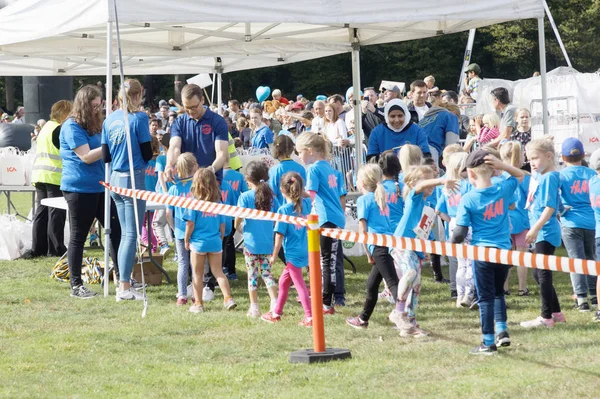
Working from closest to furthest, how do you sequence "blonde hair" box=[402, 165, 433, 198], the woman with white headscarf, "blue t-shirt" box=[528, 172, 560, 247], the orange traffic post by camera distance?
the orange traffic post < "blonde hair" box=[402, 165, 433, 198] < "blue t-shirt" box=[528, 172, 560, 247] < the woman with white headscarf

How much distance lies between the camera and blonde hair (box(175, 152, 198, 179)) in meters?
8.80

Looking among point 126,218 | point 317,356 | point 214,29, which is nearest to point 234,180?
point 126,218

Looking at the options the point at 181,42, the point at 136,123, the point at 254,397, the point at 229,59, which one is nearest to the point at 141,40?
the point at 181,42

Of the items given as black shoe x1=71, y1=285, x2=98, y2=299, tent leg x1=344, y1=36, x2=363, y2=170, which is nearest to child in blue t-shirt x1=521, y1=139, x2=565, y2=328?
black shoe x1=71, y1=285, x2=98, y2=299

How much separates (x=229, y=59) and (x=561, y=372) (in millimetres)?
10012

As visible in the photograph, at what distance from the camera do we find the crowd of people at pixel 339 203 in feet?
22.8

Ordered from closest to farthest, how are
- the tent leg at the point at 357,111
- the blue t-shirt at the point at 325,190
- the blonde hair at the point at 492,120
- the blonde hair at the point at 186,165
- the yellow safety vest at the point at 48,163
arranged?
the blue t-shirt at the point at 325,190 < the blonde hair at the point at 186,165 < the blonde hair at the point at 492,120 < the yellow safety vest at the point at 48,163 < the tent leg at the point at 357,111

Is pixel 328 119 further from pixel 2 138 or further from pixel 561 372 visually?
pixel 2 138

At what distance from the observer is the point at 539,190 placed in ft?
24.8

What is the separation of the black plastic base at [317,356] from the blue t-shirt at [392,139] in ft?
12.0

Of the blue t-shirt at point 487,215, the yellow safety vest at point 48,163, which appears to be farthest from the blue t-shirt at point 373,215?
the yellow safety vest at point 48,163

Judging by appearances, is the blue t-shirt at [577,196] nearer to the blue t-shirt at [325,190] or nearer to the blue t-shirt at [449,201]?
the blue t-shirt at [449,201]

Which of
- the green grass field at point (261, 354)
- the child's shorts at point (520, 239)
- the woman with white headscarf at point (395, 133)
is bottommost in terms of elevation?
the green grass field at point (261, 354)

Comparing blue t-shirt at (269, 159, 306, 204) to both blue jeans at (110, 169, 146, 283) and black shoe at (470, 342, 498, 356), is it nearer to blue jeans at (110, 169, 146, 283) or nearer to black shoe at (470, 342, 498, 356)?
blue jeans at (110, 169, 146, 283)
